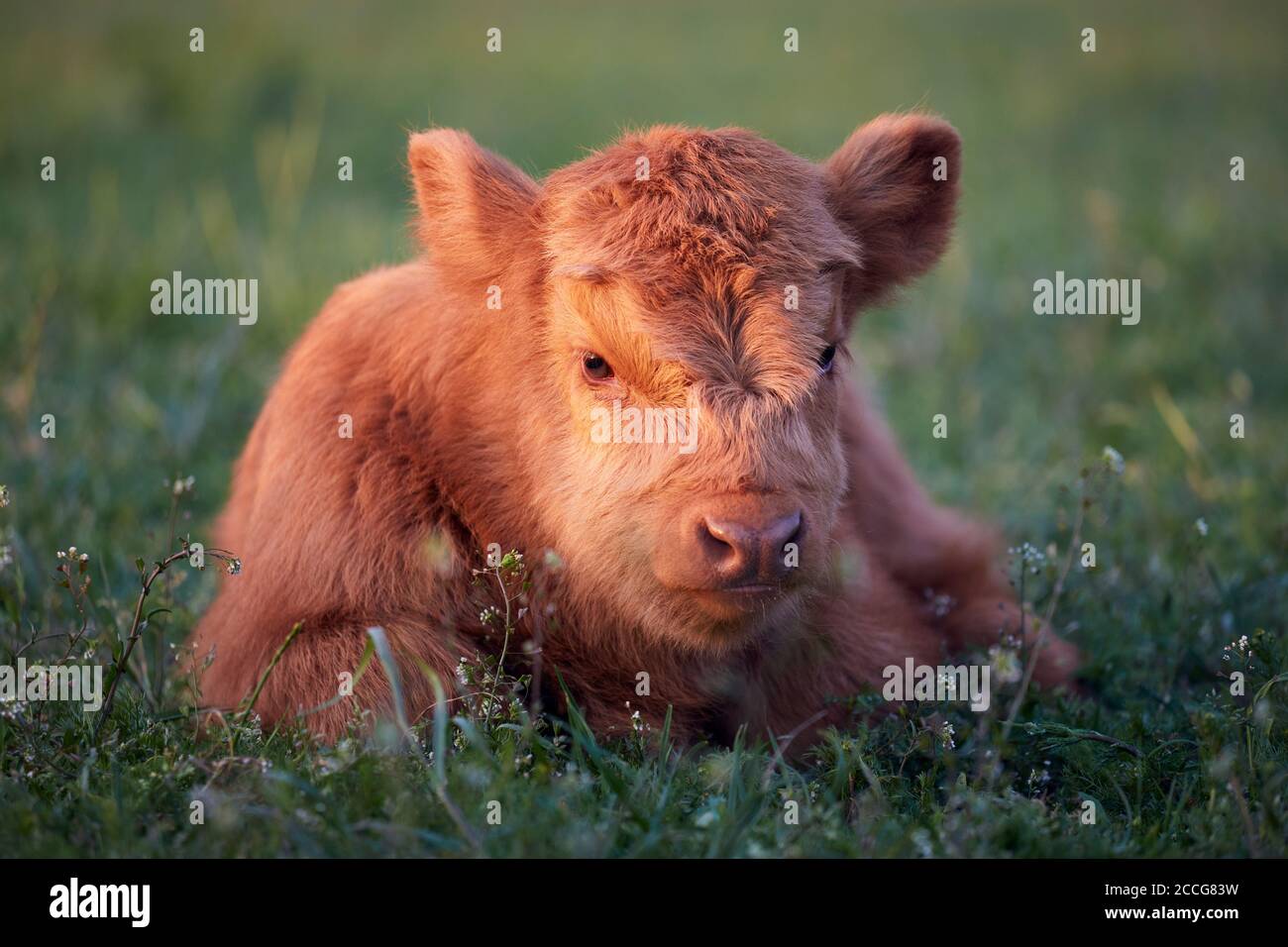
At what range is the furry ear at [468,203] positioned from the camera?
4695 mm

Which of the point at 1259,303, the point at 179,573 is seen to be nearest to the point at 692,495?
the point at 179,573

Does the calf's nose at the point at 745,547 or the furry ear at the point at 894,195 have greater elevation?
the furry ear at the point at 894,195

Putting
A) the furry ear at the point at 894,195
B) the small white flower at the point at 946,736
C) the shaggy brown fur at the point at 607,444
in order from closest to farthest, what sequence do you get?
the shaggy brown fur at the point at 607,444 < the small white flower at the point at 946,736 < the furry ear at the point at 894,195

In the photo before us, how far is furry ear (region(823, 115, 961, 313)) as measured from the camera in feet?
16.3

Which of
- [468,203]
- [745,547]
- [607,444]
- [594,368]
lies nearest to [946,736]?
[745,547]

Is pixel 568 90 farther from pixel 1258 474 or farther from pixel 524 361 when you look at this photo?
pixel 524 361

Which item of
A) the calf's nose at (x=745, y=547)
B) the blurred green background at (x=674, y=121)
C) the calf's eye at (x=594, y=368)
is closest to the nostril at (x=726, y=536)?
the calf's nose at (x=745, y=547)

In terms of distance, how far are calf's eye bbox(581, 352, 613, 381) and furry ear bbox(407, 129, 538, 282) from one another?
54cm

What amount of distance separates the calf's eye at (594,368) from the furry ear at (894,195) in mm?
1036

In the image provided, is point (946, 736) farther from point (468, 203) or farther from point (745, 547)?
point (468, 203)

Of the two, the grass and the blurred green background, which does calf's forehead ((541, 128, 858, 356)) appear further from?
the grass

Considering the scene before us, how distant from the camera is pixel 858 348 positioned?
31.8ft

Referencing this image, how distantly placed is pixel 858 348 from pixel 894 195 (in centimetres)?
473

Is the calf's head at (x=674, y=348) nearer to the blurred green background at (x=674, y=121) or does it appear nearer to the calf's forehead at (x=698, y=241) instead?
the calf's forehead at (x=698, y=241)
